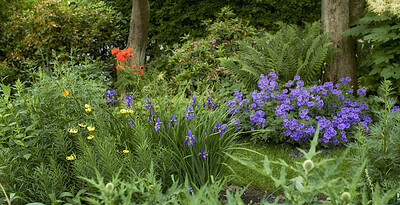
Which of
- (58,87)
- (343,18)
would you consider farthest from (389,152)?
(343,18)

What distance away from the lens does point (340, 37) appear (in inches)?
221

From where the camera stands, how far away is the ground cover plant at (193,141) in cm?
133

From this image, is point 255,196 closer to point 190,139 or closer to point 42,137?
point 190,139

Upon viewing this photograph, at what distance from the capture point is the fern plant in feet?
16.8

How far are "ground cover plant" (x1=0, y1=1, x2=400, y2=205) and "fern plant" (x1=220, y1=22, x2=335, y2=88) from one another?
0.02 meters

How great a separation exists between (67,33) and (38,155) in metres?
5.85

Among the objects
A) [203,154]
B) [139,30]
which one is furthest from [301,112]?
[139,30]

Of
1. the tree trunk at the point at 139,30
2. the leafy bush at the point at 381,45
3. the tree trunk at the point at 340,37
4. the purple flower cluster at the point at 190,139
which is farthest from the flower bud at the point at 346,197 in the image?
the tree trunk at the point at 139,30

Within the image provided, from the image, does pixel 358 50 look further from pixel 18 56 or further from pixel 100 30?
pixel 18 56

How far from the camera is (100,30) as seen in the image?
834 centimetres

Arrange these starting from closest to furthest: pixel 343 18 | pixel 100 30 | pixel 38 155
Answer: pixel 38 155 < pixel 343 18 < pixel 100 30

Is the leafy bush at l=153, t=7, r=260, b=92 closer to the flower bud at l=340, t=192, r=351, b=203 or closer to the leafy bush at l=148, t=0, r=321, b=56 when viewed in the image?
the leafy bush at l=148, t=0, r=321, b=56

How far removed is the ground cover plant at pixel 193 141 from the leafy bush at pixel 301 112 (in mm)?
16

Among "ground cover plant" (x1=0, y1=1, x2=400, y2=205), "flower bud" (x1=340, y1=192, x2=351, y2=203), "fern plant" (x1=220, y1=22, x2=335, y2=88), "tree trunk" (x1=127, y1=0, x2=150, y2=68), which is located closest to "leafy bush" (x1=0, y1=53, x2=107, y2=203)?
"ground cover plant" (x1=0, y1=1, x2=400, y2=205)
